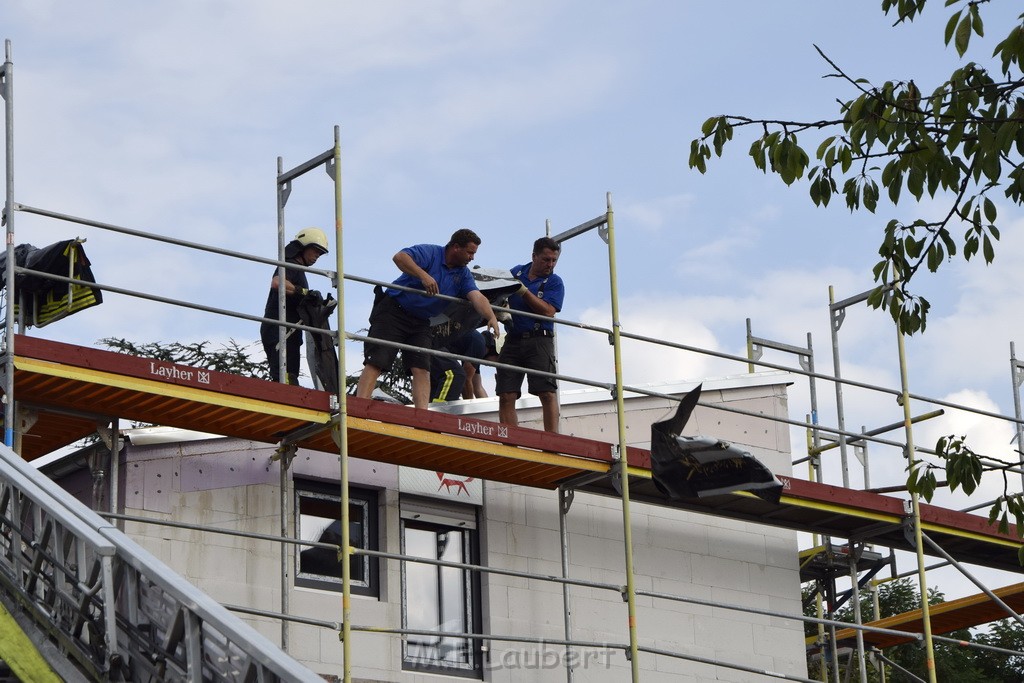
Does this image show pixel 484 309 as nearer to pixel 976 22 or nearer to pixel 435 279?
pixel 435 279

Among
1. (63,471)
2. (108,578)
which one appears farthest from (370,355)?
(108,578)

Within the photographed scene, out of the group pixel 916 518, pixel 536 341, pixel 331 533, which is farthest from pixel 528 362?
pixel 916 518

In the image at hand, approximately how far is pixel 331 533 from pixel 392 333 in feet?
5.55

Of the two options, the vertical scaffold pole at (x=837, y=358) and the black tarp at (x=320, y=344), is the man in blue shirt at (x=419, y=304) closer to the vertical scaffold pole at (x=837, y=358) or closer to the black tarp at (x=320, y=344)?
the black tarp at (x=320, y=344)

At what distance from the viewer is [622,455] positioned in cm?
1332

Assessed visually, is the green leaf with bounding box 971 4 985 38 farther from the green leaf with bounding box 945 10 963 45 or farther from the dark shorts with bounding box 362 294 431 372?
the dark shorts with bounding box 362 294 431 372

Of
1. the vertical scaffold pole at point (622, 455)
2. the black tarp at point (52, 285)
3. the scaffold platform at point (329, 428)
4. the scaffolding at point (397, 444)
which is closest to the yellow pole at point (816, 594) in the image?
the scaffolding at point (397, 444)

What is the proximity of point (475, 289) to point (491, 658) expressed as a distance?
3.00 m

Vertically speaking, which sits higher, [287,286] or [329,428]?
[287,286]

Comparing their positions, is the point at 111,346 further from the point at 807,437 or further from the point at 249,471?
the point at 249,471

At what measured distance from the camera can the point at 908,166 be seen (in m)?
8.05

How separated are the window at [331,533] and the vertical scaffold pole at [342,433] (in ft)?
2.72

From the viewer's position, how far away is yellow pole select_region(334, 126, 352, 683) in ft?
36.4

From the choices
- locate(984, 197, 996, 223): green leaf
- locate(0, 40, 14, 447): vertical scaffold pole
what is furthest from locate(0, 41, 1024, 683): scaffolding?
locate(984, 197, 996, 223): green leaf
